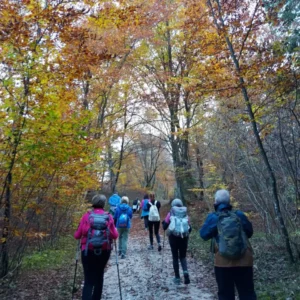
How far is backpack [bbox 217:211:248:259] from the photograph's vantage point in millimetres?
4105

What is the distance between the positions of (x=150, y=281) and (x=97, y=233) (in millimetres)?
3080

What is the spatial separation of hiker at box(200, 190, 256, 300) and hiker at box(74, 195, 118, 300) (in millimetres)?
1747

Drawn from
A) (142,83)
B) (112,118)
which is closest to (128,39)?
(142,83)

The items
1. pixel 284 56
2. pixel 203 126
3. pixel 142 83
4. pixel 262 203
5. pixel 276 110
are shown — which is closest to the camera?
pixel 284 56

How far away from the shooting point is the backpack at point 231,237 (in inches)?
162

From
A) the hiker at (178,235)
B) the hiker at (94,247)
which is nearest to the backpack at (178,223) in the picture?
the hiker at (178,235)

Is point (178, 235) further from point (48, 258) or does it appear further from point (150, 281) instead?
point (48, 258)

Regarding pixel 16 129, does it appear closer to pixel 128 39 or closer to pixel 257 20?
pixel 257 20

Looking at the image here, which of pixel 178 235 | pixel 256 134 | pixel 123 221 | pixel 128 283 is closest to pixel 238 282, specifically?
pixel 178 235

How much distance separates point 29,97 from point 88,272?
11.7ft

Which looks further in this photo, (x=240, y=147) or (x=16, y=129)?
(x=240, y=147)

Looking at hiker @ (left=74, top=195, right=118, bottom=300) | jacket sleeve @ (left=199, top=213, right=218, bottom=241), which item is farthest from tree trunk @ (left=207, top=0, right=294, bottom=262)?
hiker @ (left=74, top=195, right=118, bottom=300)

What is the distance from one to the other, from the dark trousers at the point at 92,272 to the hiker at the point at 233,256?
1860 millimetres

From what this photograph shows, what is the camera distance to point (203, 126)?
15273 millimetres
